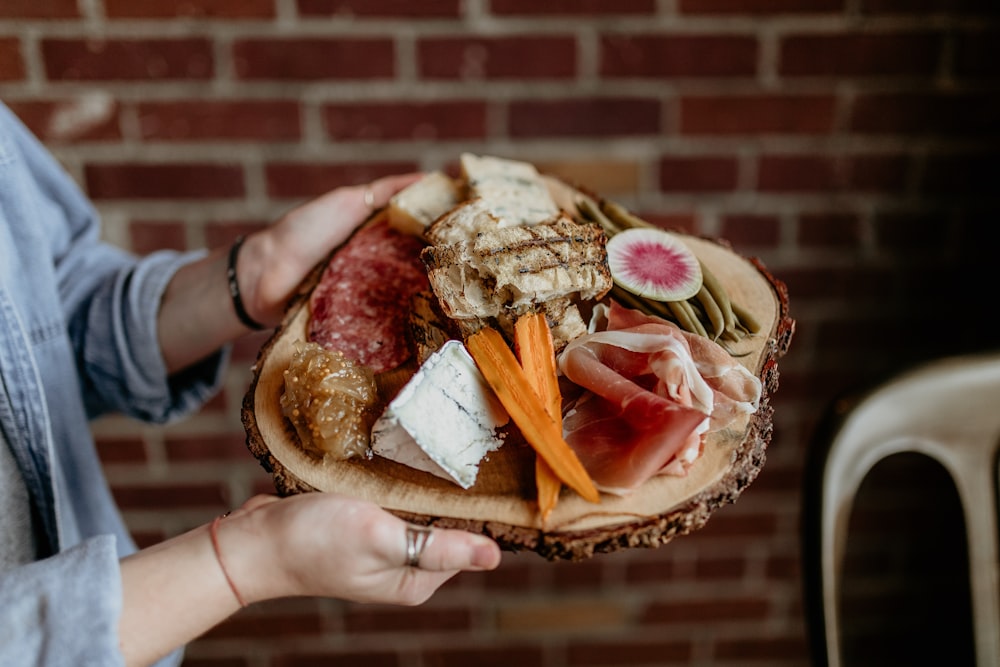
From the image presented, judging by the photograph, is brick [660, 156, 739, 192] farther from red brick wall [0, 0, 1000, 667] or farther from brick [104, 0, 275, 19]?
brick [104, 0, 275, 19]

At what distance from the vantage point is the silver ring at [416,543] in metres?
0.77

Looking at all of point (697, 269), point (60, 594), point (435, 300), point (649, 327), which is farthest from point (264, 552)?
point (697, 269)

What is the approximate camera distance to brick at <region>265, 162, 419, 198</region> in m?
1.60

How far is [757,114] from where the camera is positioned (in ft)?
5.22

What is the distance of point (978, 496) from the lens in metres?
1.21

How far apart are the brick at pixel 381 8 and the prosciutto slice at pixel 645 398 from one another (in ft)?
2.61

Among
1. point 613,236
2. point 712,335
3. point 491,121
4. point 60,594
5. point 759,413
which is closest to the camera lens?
point 60,594

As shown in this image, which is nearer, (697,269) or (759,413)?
(759,413)

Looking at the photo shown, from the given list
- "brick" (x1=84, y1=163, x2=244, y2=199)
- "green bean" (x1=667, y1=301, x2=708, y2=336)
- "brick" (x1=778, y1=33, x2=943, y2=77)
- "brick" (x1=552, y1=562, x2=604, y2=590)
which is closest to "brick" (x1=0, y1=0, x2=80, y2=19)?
"brick" (x1=84, y1=163, x2=244, y2=199)

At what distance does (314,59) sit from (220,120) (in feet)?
0.70

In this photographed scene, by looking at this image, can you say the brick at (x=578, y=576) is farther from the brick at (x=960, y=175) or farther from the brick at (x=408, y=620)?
the brick at (x=960, y=175)

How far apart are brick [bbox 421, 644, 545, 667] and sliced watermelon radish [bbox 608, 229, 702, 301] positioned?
4.23 ft

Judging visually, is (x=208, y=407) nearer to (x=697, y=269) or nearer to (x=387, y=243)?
(x=387, y=243)

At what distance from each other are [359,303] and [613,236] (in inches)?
14.5
